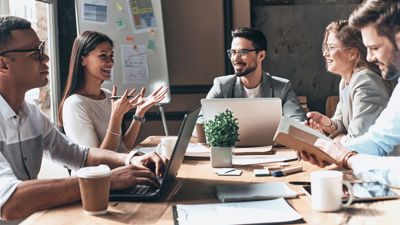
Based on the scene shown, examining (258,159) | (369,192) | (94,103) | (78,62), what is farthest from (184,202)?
(78,62)

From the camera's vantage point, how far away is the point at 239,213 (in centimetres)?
120

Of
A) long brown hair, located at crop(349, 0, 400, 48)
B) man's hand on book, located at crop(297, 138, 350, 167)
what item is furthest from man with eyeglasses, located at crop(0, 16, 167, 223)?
long brown hair, located at crop(349, 0, 400, 48)

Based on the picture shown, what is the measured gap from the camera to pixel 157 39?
4051mm

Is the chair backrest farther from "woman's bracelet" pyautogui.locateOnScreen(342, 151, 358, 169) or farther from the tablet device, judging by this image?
the tablet device

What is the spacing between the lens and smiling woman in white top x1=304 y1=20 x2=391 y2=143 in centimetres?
229

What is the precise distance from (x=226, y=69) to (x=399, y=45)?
2.81 metres

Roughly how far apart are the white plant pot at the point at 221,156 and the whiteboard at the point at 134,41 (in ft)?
7.45

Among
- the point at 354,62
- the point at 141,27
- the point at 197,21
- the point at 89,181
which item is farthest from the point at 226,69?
the point at 89,181

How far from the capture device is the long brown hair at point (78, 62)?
2.52 metres

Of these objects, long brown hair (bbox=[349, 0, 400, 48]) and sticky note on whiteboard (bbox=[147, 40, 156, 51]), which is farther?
sticky note on whiteboard (bbox=[147, 40, 156, 51])

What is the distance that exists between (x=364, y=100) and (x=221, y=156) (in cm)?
92

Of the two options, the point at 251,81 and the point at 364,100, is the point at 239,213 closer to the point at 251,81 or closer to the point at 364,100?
the point at 364,100

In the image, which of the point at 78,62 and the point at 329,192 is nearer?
the point at 329,192

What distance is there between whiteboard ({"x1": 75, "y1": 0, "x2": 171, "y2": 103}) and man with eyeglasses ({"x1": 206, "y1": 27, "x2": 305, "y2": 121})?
90 cm
